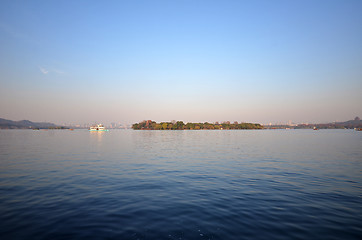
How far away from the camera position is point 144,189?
1842 centimetres

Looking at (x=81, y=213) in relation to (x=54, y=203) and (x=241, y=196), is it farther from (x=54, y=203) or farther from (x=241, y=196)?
(x=241, y=196)

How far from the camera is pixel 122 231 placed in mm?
10266

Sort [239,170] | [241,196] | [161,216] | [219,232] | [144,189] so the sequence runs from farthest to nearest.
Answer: [239,170] → [144,189] → [241,196] → [161,216] → [219,232]

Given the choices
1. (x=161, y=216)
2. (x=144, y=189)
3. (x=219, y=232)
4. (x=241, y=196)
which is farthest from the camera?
(x=144, y=189)

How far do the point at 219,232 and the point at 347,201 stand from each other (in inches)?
476

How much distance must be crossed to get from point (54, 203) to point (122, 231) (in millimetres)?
7522

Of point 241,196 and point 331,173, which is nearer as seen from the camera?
point 241,196

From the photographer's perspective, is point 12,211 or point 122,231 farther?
point 12,211

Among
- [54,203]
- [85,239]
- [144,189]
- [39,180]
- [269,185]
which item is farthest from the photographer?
[39,180]

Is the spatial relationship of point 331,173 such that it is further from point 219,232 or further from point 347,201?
point 219,232

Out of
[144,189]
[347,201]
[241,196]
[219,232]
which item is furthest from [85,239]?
[347,201]

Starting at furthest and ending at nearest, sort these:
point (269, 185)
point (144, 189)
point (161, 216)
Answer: point (269, 185) → point (144, 189) → point (161, 216)

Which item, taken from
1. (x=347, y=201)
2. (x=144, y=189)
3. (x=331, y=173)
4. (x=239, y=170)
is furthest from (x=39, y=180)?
(x=331, y=173)

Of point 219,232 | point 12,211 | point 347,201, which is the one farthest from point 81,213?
point 347,201
